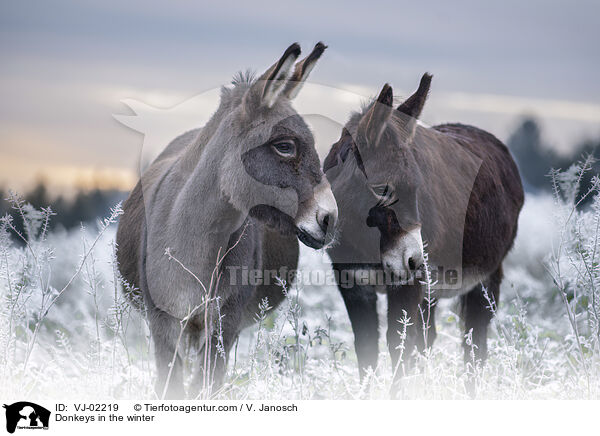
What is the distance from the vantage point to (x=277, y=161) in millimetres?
3320

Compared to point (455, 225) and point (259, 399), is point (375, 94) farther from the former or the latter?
point (259, 399)

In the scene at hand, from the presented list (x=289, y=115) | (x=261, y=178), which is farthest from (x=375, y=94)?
(x=261, y=178)

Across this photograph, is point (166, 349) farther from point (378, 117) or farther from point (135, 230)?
point (378, 117)

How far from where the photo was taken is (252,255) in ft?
12.3

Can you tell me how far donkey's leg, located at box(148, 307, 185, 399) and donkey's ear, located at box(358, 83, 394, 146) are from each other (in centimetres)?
151

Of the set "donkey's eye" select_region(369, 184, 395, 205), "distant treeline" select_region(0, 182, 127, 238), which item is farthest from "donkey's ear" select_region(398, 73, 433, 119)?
"distant treeline" select_region(0, 182, 127, 238)

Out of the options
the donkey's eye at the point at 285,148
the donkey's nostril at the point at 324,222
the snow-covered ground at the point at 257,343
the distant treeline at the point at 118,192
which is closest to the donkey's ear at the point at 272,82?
the donkey's eye at the point at 285,148

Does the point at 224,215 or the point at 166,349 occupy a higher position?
the point at 224,215

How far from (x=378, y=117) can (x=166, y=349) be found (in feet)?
5.78

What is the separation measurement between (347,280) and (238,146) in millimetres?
1299

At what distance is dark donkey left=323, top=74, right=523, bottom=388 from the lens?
147 inches

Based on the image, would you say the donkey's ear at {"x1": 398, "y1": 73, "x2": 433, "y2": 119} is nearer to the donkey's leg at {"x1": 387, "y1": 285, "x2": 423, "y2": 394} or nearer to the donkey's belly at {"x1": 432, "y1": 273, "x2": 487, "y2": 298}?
the donkey's leg at {"x1": 387, "y1": 285, "x2": 423, "y2": 394}

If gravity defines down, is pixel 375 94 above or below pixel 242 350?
above

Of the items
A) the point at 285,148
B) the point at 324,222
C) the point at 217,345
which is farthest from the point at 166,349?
the point at 285,148
